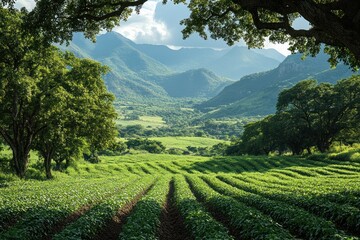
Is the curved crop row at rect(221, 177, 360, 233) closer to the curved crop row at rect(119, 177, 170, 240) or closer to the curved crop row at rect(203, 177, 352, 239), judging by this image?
the curved crop row at rect(203, 177, 352, 239)

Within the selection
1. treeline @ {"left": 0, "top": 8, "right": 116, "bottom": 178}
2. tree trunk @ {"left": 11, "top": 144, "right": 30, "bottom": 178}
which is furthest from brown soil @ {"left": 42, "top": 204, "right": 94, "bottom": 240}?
tree trunk @ {"left": 11, "top": 144, "right": 30, "bottom": 178}

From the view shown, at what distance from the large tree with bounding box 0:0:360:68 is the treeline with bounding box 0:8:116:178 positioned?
4517 mm

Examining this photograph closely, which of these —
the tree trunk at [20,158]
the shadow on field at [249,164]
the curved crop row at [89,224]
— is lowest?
the shadow on field at [249,164]

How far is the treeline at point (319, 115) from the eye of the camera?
264 ft

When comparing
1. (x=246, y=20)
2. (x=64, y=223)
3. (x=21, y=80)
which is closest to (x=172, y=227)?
(x=64, y=223)

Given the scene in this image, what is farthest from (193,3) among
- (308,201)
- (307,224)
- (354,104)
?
(354,104)

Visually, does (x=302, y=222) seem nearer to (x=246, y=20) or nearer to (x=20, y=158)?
(x=246, y=20)

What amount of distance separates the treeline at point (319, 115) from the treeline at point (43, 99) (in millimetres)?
54380

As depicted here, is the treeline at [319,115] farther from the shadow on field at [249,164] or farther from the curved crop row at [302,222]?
the curved crop row at [302,222]

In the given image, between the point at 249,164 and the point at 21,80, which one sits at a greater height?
the point at 21,80

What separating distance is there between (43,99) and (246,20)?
Answer: 87.3 ft

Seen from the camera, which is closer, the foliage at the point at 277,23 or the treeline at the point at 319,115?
the foliage at the point at 277,23

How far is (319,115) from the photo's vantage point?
86.3m

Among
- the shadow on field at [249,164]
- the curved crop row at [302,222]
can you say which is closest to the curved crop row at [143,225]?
the curved crop row at [302,222]
